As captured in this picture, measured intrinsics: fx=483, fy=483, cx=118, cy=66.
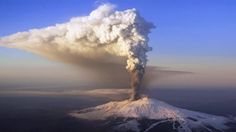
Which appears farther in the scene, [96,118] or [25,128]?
[96,118]

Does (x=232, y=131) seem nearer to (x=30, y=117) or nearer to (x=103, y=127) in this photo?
(x=103, y=127)

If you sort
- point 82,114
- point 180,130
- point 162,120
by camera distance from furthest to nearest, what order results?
point 82,114 → point 162,120 → point 180,130

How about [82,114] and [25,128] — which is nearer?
[25,128]

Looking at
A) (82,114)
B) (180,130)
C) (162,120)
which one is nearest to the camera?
(180,130)

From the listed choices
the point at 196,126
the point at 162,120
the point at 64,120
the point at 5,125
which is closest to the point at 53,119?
the point at 64,120

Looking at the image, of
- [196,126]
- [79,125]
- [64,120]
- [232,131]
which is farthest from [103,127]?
[232,131]

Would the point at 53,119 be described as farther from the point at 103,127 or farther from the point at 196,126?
the point at 196,126

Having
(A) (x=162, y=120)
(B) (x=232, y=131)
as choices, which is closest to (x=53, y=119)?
(A) (x=162, y=120)
